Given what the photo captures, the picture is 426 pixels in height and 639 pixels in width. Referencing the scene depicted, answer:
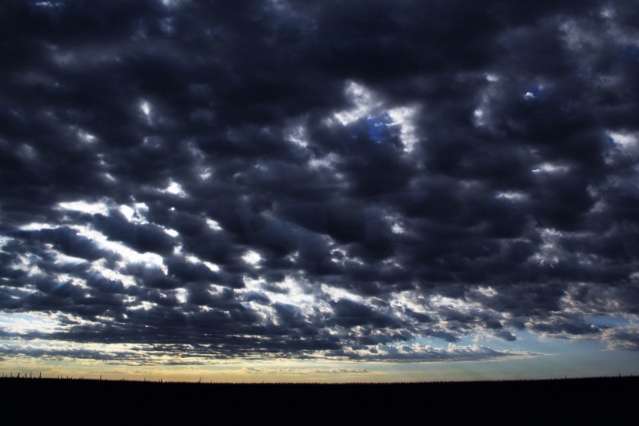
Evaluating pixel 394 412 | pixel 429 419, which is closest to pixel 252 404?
pixel 394 412

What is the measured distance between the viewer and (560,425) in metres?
51.0

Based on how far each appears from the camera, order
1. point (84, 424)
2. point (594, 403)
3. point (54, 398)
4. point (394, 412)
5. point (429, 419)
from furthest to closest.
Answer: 1. point (54, 398)
2. point (594, 403)
3. point (394, 412)
4. point (429, 419)
5. point (84, 424)

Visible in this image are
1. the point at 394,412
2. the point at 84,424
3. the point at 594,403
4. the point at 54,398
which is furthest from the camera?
the point at 54,398

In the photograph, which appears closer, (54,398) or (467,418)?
(467,418)

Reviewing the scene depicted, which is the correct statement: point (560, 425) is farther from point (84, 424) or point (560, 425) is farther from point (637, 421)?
point (84, 424)

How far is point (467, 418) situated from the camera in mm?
56000

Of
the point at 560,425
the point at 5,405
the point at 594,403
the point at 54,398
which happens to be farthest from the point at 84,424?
the point at 594,403

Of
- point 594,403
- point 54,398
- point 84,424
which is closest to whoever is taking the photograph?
point 84,424

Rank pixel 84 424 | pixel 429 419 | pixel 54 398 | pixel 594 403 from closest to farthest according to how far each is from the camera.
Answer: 1. pixel 84 424
2. pixel 429 419
3. pixel 594 403
4. pixel 54 398

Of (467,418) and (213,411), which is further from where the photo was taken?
(213,411)

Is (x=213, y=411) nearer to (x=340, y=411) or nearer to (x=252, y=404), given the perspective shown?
(x=252, y=404)

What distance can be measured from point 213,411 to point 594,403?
46.2 metres

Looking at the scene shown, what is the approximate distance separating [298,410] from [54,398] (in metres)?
34.3

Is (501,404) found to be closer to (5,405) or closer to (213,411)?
(213,411)
